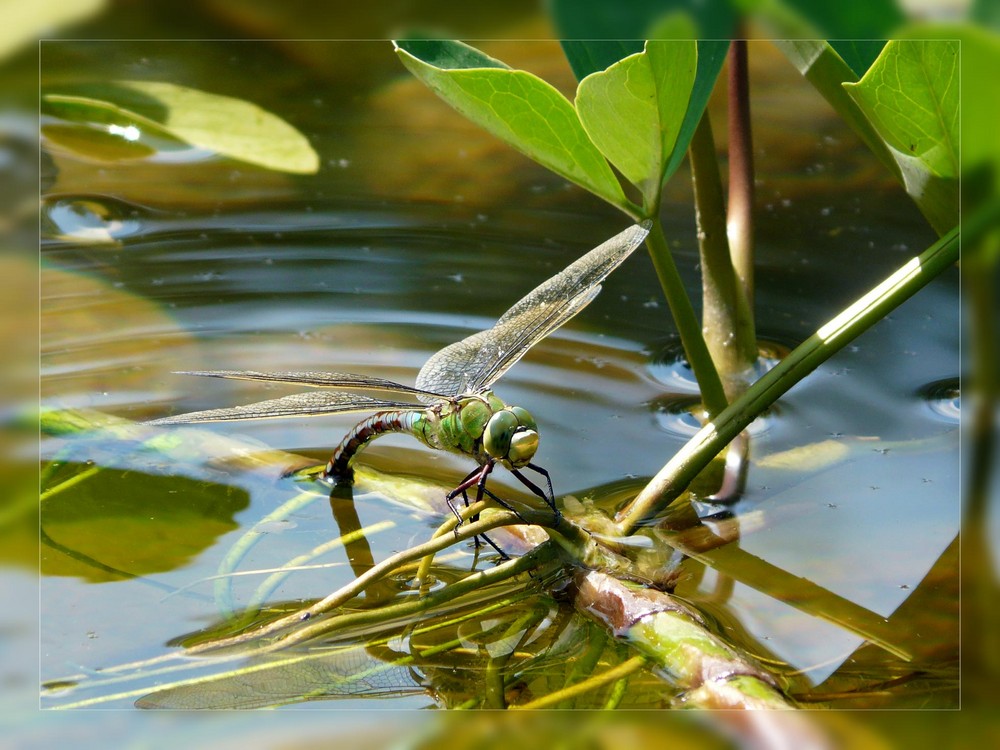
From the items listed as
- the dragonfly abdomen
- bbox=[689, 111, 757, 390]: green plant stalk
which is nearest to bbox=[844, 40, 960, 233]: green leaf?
bbox=[689, 111, 757, 390]: green plant stalk

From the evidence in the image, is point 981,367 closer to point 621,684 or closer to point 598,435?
point 621,684

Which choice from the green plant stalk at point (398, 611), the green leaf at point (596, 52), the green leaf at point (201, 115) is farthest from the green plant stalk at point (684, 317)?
the green leaf at point (201, 115)

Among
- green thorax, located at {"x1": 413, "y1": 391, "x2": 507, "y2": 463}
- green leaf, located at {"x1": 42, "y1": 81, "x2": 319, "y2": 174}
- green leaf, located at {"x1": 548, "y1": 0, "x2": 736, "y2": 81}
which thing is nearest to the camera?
green leaf, located at {"x1": 548, "y1": 0, "x2": 736, "y2": 81}

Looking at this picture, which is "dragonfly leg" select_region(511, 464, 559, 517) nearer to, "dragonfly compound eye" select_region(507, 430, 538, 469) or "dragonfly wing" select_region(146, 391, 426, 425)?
"dragonfly compound eye" select_region(507, 430, 538, 469)

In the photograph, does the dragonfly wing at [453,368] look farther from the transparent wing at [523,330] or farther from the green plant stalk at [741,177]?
the green plant stalk at [741,177]

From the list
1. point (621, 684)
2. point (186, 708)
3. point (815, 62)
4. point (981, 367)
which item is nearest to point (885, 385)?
point (815, 62)
